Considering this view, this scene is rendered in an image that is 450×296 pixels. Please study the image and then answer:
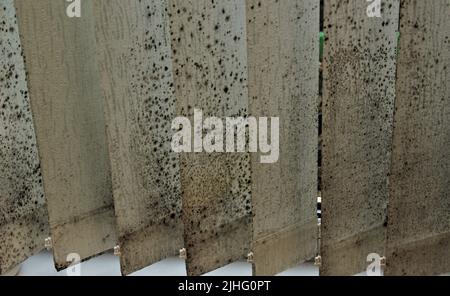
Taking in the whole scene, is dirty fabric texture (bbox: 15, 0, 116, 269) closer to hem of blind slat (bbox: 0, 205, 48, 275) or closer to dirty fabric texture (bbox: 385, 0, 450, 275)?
hem of blind slat (bbox: 0, 205, 48, 275)

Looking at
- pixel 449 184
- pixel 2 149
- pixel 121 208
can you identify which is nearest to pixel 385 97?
pixel 449 184

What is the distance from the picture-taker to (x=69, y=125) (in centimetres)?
95

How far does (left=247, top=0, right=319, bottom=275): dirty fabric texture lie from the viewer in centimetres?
86

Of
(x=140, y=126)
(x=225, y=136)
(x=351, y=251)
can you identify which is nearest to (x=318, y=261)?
(x=351, y=251)

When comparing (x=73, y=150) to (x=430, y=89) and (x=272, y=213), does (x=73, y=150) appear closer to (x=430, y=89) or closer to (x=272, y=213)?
(x=272, y=213)

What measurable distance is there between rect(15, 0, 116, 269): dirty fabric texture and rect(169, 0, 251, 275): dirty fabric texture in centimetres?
16

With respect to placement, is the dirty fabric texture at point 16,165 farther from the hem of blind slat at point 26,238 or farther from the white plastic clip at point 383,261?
the white plastic clip at point 383,261

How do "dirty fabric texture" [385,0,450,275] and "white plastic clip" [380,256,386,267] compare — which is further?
"white plastic clip" [380,256,386,267]

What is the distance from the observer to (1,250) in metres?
1.00

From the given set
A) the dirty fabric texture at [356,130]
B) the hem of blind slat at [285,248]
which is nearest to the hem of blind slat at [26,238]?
the hem of blind slat at [285,248]

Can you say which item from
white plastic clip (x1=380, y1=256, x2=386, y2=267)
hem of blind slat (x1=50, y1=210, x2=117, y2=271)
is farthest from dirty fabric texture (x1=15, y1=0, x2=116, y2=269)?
white plastic clip (x1=380, y1=256, x2=386, y2=267)

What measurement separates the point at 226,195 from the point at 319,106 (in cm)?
21

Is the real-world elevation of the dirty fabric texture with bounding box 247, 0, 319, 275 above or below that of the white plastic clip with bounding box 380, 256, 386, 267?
above
